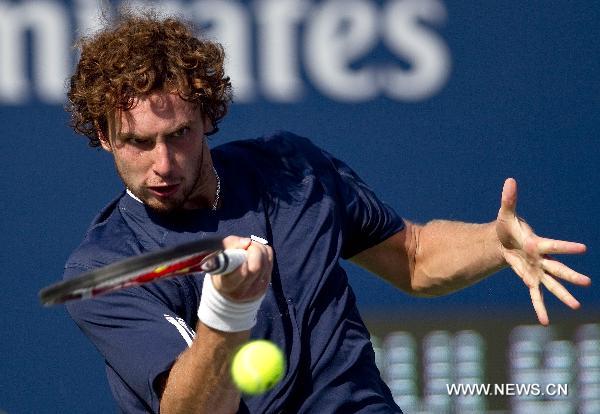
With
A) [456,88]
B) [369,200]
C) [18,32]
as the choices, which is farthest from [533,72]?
[18,32]

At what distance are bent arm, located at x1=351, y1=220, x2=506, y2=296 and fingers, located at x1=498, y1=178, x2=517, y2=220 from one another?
318mm

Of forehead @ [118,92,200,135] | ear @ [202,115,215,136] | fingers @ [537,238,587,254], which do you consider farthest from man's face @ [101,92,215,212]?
fingers @ [537,238,587,254]

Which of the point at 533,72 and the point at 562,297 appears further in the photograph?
the point at 533,72

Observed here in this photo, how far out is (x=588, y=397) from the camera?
5301mm

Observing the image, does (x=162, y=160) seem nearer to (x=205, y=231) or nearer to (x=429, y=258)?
(x=205, y=231)

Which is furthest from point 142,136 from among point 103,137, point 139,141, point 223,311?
point 223,311

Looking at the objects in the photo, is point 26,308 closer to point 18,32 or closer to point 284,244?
point 18,32

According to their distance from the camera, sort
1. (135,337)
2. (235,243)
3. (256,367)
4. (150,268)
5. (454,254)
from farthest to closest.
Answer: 1. (454,254)
2. (135,337)
3. (256,367)
4. (235,243)
5. (150,268)

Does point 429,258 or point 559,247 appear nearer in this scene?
point 559,247

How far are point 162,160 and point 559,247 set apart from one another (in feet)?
3.36

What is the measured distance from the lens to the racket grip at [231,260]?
284 cm

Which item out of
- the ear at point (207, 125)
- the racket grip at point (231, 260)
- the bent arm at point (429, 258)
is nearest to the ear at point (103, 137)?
the ear at point (207, 125)

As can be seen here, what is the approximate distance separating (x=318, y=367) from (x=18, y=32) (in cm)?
237

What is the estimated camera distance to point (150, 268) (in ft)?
9.00
